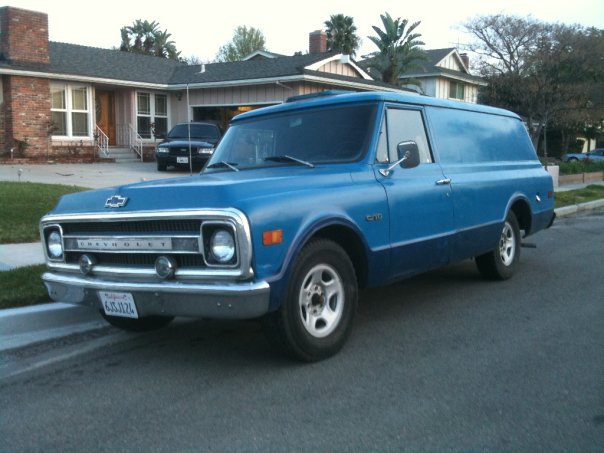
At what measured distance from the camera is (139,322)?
18.5 ft

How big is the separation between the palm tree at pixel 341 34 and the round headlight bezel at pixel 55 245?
170 ft

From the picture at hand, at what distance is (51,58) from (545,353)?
22870 millimetres

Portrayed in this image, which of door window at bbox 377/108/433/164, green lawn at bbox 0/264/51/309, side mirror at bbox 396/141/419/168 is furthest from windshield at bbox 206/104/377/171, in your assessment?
green lawn at bbox 0/264/51/309

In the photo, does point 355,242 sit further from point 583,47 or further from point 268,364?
point 583,47

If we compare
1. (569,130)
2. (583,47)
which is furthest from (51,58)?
(569,130)

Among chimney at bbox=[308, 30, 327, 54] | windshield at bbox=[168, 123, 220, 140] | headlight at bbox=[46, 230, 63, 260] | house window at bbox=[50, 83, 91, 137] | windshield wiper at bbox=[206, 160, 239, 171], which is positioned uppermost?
chimney at bbox=[308, 30, 327, 54]

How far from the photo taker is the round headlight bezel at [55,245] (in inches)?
197

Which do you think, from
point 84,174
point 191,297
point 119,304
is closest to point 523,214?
point 191,297

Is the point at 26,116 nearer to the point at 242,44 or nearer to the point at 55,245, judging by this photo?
the point at 55,245

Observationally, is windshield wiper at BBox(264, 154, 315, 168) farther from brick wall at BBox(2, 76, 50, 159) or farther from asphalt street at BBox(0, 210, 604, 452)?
brick wall at BBox(2, 76, 50, 159)

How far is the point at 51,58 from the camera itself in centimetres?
2386

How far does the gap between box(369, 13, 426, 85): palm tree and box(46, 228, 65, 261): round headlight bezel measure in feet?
112

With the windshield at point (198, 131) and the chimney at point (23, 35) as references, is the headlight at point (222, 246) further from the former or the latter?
the chimney at point (23, 35)

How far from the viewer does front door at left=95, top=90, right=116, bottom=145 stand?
25891 mm
